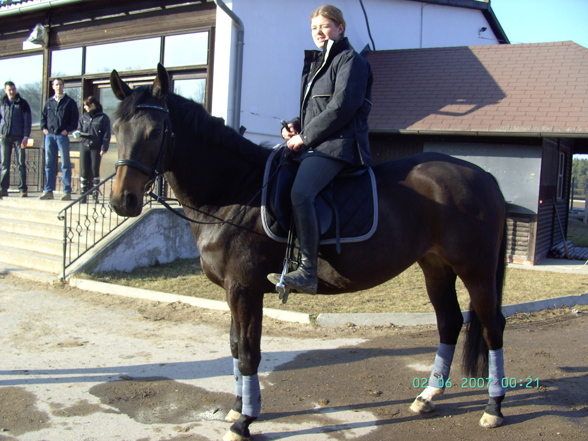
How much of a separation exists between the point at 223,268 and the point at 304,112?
1383 millimetres

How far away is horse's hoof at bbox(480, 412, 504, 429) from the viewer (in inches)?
155

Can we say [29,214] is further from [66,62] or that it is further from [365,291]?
[365,291]

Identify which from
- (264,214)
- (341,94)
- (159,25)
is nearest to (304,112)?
(341,94)

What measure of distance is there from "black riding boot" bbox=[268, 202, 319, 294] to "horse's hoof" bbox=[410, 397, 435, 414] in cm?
146

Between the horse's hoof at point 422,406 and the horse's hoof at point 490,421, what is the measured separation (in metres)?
0.39

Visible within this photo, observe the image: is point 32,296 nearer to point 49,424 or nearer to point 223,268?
point 49,424

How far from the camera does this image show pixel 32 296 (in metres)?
7.85

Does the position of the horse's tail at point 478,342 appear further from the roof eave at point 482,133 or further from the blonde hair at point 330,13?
the roof eave at point 482,133

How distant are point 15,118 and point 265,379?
9765 mm

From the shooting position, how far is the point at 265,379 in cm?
486

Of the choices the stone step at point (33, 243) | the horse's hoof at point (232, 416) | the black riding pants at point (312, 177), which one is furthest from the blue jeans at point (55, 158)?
the black riding pants at point (312, 177)

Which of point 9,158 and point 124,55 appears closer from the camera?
point 9,158

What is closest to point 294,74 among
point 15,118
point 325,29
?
point 15,118

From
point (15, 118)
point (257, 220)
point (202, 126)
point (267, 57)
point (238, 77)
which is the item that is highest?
point (267, 57)
